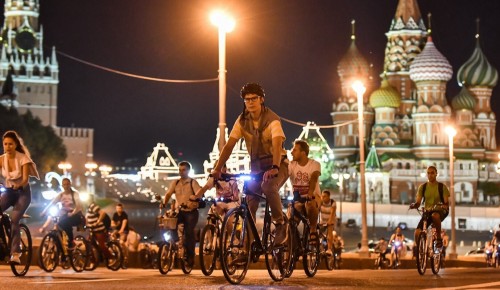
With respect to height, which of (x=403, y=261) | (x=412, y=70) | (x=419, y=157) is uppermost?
(x=412, y=70)

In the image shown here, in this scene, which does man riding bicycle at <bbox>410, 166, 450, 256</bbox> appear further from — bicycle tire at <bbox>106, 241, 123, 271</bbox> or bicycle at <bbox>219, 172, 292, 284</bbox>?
bicycle tire at <bbox>106, 241, 123, 271</bbox>

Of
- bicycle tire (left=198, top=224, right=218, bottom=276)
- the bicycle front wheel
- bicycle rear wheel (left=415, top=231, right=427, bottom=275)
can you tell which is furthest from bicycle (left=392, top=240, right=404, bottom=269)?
the bicycle front wheel

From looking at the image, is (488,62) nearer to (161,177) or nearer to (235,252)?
(161,177)

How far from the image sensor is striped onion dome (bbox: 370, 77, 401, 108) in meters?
114

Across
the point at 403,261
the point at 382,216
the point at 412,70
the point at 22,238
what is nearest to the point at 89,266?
the point at 22,238

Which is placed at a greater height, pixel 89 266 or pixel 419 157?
pixel 419 157

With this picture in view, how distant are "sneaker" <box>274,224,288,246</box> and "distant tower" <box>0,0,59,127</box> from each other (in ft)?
413

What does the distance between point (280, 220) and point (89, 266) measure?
735cm

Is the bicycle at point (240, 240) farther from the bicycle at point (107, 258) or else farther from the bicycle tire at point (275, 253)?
the bicycle at point (107, 258)

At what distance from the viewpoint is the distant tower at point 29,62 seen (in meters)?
141

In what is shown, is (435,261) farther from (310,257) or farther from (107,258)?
(107,258)

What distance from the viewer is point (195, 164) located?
16262 centimetres

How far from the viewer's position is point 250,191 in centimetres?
1110

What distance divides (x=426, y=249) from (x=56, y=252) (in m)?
4.52
